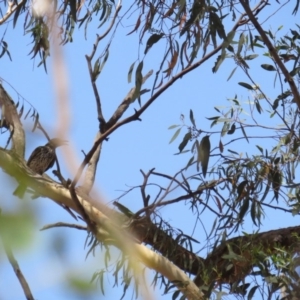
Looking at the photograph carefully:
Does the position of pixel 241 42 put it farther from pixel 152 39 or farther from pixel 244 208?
pixel 244 208

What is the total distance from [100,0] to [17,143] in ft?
3.32

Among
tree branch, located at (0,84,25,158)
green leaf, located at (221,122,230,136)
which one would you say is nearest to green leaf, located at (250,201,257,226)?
green leaf, located at (221,122,230,136)

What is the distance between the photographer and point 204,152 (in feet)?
10.4

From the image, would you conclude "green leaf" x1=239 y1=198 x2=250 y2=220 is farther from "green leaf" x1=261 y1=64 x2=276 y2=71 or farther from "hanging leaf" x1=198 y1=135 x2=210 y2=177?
"green leaf" x1=261 y1=64 x2=276 y2=71

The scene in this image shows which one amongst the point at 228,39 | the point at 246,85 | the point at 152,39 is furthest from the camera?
the point at 246,85

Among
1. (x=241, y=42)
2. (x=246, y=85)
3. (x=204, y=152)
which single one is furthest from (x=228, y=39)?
(x=246, y=85)

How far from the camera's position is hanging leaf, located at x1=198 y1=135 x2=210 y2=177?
3.12 metres

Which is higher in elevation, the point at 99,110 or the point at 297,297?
the point at 99,110

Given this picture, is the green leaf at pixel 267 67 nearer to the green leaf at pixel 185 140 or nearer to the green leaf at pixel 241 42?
the green leaf at pixel 241 42

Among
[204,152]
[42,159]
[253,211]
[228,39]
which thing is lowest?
[253,211]

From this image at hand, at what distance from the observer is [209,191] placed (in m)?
3.23

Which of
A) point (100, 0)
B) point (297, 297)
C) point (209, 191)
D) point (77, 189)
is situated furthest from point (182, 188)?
point (100, 0)

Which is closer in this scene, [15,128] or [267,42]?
[267,42]

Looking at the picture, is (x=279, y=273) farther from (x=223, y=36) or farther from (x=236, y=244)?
(x=223, y=36)
